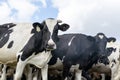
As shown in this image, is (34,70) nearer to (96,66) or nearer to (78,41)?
(78,41)

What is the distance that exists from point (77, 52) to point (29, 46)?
249 cm

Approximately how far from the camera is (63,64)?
17.9m

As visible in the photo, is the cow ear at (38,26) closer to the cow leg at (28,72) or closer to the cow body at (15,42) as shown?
the cow body at (15,42)

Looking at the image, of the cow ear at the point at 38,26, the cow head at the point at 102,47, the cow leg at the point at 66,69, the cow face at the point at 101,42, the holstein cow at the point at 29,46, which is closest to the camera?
the holstein cow at the point at 29,46

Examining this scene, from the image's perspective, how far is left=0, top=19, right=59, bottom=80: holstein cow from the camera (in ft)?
53.4

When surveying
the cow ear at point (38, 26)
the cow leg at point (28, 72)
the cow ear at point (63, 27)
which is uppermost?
the cow ear at point (38, 26)

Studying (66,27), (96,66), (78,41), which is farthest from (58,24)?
(96,66)

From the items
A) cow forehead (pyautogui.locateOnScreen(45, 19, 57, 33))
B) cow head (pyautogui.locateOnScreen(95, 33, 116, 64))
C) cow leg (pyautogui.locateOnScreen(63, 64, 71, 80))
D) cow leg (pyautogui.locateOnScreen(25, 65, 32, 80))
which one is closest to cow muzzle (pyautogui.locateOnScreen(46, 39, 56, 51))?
cow forehead (pyautogui.locateOnScreen(45, 19, 57, 33))

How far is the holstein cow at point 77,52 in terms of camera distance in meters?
17.9

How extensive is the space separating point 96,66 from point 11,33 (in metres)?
4.44

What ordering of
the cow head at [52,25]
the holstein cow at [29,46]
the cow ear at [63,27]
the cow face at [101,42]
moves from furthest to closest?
the cow face at [101,42] → the cow ear at [63,27] → the holstein cow at [29,46] → the cow head at [52,25]

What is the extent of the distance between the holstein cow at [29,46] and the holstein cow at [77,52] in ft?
2.31

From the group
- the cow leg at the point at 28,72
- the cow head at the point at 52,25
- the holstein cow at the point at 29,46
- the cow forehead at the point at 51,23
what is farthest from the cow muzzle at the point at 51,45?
the cow leg at the point at 28,72

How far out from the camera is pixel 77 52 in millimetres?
18125
